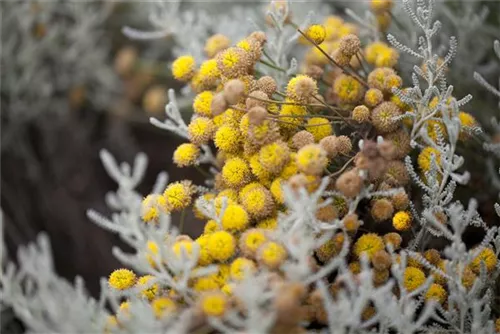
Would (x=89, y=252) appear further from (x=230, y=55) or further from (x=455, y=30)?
(x=455, y=30)

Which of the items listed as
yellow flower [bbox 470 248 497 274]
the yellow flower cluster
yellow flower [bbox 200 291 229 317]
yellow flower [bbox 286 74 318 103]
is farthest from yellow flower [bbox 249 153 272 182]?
yellow flower [bbox 470 248 497 274]

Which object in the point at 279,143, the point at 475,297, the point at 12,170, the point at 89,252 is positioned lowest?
the point at 475,297

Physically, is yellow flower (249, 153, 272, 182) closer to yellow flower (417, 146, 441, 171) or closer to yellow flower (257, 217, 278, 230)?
yellow flower (257, 217, 278, 230)

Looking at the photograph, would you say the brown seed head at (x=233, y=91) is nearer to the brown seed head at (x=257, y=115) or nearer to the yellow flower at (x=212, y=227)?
the brown seed head at (x=257, y=115)

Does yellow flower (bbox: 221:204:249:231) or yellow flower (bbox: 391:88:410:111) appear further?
yellow flower (bbox: 391:88:410:111)

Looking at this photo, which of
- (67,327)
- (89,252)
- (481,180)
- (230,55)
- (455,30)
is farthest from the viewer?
(89,252)

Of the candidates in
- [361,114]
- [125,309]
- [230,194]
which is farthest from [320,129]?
[125,309]

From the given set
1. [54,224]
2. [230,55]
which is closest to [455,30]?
Answer: [230,55]

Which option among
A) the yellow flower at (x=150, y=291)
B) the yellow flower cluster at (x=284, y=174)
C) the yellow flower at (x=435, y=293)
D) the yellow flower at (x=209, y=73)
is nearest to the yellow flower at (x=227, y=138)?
the yellow flower cluster at (x=284, y=174)

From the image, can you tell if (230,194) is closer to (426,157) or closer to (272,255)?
(272,255)
